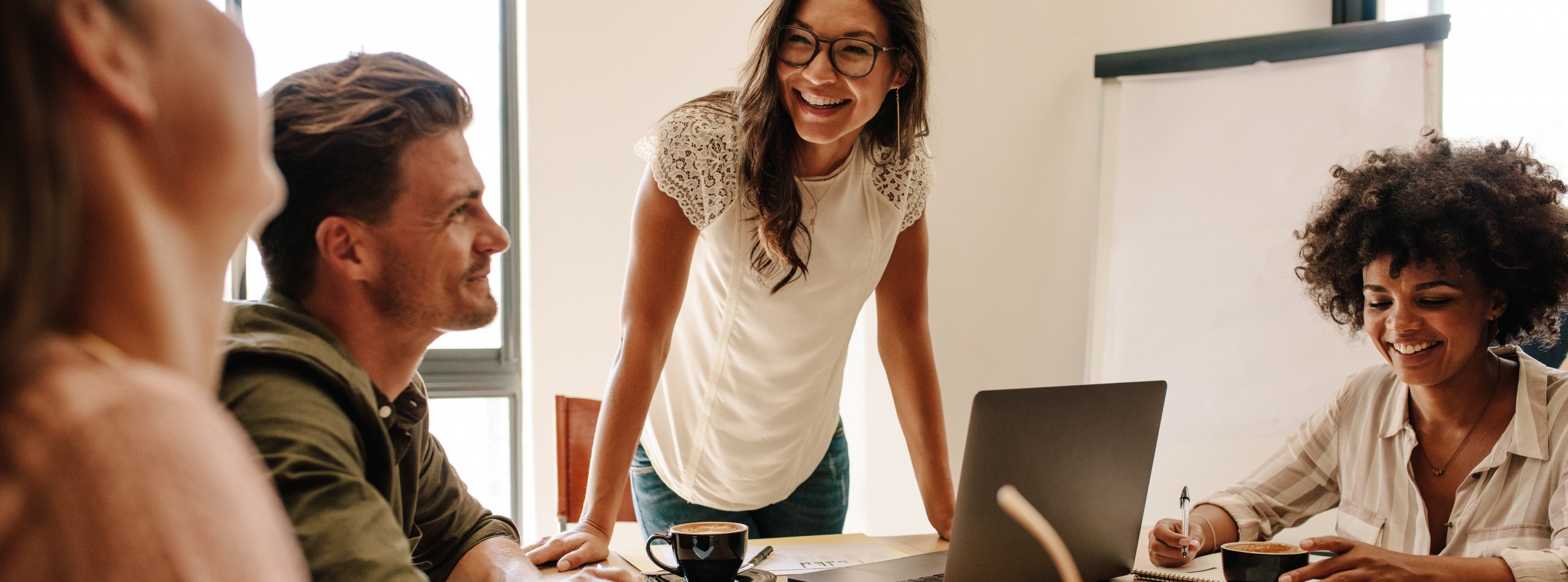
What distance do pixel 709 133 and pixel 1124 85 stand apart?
1.65 m

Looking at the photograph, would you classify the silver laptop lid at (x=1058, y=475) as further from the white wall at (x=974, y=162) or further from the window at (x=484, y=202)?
the window at (x=484, y=202)

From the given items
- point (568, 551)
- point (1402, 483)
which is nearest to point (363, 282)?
point (568, 551)

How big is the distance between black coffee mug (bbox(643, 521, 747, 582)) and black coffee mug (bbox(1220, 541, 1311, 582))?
0.59 meters

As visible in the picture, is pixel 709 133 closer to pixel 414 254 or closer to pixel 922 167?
pixel 922 167

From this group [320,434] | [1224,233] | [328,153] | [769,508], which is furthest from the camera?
[1224,233]

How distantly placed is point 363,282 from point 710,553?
0.50 metres

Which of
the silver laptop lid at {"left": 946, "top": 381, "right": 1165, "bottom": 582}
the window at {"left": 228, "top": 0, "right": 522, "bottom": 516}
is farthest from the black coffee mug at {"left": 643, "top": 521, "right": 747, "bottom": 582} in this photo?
the window at {"left": 228, "top": 0, "right": 522, "bottom": 516}

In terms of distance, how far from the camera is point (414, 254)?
1.02 metres

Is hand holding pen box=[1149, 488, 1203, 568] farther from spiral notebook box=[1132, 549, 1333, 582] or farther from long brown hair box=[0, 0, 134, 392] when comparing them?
long brown hair box=[0, 0, 134, 392]

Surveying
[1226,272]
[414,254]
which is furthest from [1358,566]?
[1226,272]

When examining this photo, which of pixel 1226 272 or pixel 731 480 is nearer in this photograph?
pixel 731 480

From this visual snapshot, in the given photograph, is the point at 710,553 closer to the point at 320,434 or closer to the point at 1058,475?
the point at 1058,475

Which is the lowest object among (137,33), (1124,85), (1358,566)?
(1358,566)

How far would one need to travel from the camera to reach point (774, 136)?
1.64 metres
